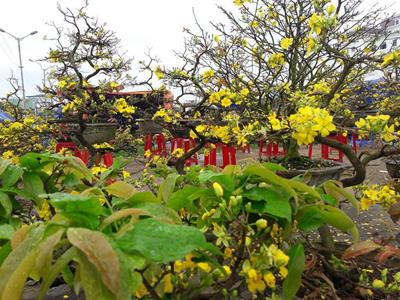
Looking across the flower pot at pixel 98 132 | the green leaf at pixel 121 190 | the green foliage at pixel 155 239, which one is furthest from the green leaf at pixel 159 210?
the flower pot at pixel 98 132

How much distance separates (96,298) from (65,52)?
3.64m

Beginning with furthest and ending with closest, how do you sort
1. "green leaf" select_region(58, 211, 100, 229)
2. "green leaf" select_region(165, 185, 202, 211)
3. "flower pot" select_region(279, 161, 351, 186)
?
"flower pot" select_region(279, 161, 351, 186) → "green leaf" select_region(165, 185, 202, 211) → "green leaf" select_region(58, 211, 100, 229)

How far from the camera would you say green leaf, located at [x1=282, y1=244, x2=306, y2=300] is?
563 millimetres

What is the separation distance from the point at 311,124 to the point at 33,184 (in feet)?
2.94

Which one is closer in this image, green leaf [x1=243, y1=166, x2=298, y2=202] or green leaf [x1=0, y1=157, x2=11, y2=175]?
green leaf [x1=243, y1=166, x2=298, y2=202]

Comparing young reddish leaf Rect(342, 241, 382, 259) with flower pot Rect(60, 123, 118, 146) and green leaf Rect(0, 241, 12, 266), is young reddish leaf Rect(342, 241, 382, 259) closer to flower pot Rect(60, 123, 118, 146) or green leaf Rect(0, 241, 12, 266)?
green leaf Rect(0, 241, 12, 266)

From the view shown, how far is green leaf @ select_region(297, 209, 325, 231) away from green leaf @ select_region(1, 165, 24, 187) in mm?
772

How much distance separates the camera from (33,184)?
88 centimetres

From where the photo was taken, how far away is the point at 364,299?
0.91m

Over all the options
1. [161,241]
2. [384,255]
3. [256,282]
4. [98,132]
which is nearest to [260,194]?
[256,282]

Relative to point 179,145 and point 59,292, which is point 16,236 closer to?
point 59,292

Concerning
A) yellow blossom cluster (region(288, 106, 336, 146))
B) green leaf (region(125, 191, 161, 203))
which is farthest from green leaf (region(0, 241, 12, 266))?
yellow blossom cluster (region(288, 106, 336, 146))

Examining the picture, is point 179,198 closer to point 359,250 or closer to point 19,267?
point 19,267

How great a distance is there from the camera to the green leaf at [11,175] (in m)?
0.82
